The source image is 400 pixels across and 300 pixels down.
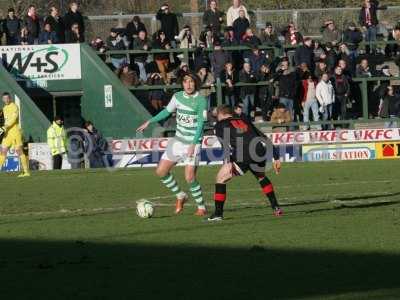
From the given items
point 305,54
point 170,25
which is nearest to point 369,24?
point 305,54

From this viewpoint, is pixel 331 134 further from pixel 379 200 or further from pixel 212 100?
pixel 379 200

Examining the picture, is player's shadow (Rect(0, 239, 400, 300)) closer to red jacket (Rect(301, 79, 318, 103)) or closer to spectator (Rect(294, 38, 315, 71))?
red jacket (Rect(301, 79, 318, 103))

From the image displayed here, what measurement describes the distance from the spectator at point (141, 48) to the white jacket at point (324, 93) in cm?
504

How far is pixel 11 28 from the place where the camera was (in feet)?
111

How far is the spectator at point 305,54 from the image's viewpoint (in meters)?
34.3

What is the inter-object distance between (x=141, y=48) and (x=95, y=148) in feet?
12.4

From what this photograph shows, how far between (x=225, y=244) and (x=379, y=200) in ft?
19.5

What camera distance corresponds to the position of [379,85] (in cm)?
3522

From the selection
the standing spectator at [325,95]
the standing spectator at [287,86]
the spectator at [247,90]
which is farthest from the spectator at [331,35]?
the spectator at [247,90]

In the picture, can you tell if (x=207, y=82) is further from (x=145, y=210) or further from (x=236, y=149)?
(x=236, y=149)

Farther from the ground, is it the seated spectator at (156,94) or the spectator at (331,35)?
the spectator at (331,35)

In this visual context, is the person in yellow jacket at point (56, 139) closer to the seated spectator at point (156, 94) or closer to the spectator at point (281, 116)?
the seated spectator at point (156, 94)

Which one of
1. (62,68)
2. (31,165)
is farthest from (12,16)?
(31,165)

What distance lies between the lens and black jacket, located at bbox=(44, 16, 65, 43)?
33.6 meters
